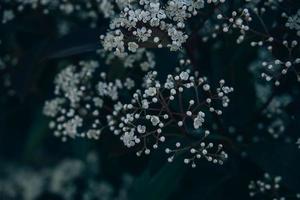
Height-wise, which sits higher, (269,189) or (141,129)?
(141,129)

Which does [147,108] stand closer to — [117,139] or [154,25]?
[154,25]

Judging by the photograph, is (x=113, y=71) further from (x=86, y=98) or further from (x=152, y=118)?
(x=152, y=118)

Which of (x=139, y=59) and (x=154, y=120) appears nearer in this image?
(x=154, y=120)

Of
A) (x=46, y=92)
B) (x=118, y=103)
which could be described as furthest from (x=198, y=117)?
(x=46, y=92)

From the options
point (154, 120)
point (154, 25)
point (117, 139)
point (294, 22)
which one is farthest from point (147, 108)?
point (294, 22)

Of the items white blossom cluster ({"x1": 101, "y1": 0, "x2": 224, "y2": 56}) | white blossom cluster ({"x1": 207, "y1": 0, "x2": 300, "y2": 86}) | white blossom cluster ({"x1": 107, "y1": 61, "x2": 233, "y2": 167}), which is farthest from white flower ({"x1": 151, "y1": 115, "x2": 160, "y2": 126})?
white blossom cluster ({"x1": 207, "y1": 0, "x2": 300, "y2": 86})

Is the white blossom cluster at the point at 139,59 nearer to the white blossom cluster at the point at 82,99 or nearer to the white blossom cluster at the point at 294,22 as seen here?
the white blossom cluster at the point at 82,99
